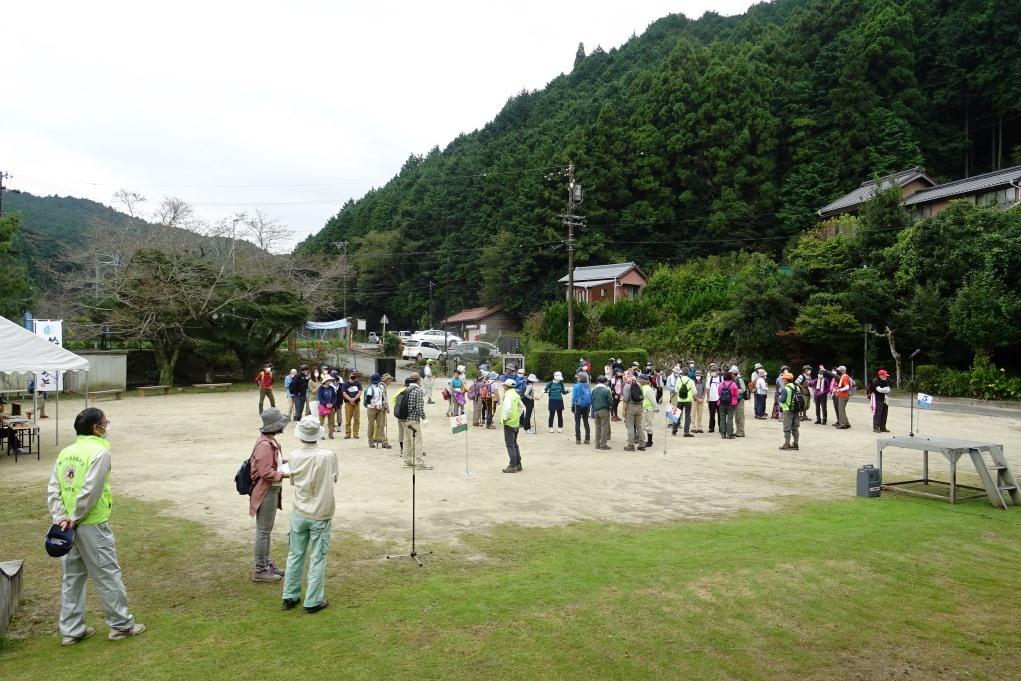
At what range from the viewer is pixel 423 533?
7.99m

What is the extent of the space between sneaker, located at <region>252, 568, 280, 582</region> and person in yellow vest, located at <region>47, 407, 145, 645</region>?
125 centimetres

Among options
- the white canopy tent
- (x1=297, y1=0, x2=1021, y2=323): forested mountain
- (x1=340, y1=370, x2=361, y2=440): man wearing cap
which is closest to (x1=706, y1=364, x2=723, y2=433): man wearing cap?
(x1=340, y1=370, x2=361, y2=440): man wearing cap

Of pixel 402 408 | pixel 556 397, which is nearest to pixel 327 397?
pixel 402 408

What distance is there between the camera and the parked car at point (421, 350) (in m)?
43.8

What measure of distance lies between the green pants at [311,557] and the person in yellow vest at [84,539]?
3.54ft

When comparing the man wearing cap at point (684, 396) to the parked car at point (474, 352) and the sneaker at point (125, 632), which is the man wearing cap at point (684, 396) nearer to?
the sneaker at point (125, 632)

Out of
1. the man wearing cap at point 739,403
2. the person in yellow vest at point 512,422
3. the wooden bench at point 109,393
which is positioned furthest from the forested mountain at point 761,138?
the person in yellow vest at point 512,422

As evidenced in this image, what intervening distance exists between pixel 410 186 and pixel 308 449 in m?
79.4

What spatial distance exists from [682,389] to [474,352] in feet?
84.9

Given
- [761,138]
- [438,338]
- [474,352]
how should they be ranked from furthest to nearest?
[761,138] < [438,338] < [474,352]

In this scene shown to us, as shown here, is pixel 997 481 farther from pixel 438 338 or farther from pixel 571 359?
pixel 438 338

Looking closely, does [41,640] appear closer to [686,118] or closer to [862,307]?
[862,307]

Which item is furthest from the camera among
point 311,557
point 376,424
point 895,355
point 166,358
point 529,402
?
point 166,358

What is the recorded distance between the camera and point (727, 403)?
53.4 ft
